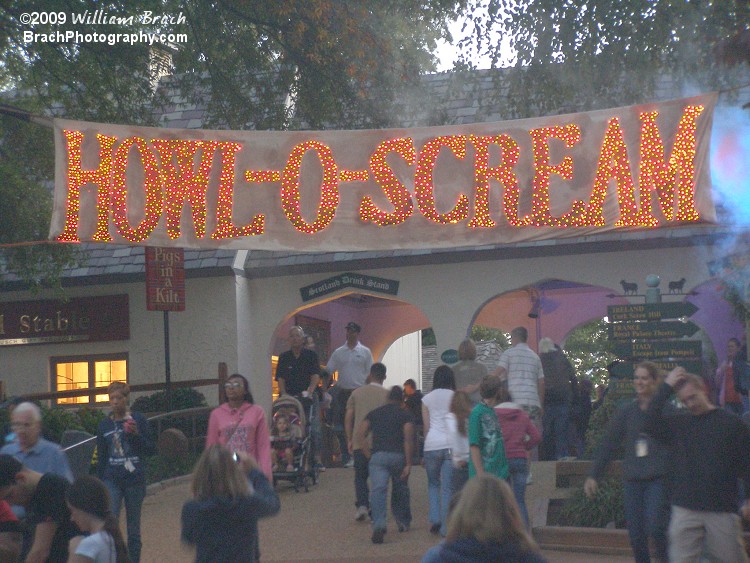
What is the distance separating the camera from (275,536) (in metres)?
11.5

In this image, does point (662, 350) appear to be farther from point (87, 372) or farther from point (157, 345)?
point (87, 372)

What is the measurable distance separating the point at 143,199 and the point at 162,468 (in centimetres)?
626

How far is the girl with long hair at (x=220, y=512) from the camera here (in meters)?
5.68

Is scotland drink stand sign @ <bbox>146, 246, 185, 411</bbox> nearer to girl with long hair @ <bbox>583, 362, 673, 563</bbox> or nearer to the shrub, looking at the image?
the shrub

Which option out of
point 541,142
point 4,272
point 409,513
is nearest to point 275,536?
point 409,513

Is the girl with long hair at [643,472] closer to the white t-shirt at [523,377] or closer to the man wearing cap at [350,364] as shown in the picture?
the white t-shirt at [523,377]

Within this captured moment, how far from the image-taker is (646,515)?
7.98 m

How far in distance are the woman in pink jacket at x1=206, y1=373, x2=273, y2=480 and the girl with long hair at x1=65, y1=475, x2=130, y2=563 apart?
→ 303cm

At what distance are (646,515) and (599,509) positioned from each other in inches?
123

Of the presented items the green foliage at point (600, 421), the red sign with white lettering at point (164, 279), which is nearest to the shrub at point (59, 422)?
the red sign with white lettering at point (164, 279)

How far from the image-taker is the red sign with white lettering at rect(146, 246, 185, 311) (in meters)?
18.1

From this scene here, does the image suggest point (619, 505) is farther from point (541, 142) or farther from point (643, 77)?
point (643, 77)

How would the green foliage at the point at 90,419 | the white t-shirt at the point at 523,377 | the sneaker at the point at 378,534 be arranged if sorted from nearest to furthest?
the sneaker at the point at 378,534 < the white t-shirt at the point at 523,377 < the green foliage at the point at 90,419

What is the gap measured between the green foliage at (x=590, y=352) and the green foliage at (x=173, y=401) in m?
36.6
